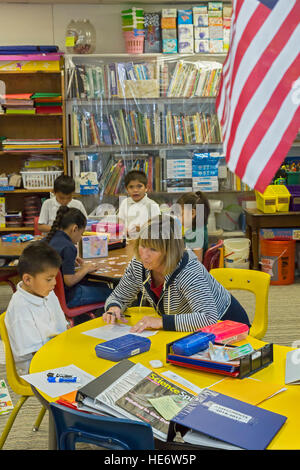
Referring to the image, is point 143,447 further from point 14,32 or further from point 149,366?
point 14,32

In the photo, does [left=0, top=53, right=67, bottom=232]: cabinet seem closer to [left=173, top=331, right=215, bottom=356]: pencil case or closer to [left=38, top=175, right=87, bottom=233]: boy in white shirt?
[left=38, top=175, right=87, bottom=233]: boy in white shirt

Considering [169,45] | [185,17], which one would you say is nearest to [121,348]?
[169,45]

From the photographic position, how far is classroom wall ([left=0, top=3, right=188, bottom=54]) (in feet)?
20.9

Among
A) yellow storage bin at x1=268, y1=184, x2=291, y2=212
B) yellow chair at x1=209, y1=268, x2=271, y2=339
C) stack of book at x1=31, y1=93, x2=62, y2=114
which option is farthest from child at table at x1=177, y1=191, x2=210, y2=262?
stack of book at x1=31, y1=93, x2=62, y2=114

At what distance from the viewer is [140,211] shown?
5.49m

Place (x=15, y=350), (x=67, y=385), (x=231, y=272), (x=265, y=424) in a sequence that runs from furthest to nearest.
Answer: (x=231, y=272) < (x=15, y=350) < (x=67, y=385) < (x=265, y=424)

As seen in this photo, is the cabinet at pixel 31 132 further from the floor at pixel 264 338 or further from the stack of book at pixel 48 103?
the floor at pixel 264 338

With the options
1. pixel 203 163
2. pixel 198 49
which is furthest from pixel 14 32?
pixel 203 163

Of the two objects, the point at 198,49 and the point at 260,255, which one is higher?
the point at 198,49

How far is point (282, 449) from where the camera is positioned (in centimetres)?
145

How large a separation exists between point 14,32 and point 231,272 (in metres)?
4.52

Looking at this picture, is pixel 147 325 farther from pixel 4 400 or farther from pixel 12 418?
pixel 4 400

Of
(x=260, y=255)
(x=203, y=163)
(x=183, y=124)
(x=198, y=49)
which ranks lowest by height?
(x=260, y=255)

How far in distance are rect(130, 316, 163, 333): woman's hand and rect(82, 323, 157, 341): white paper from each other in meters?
0.02
